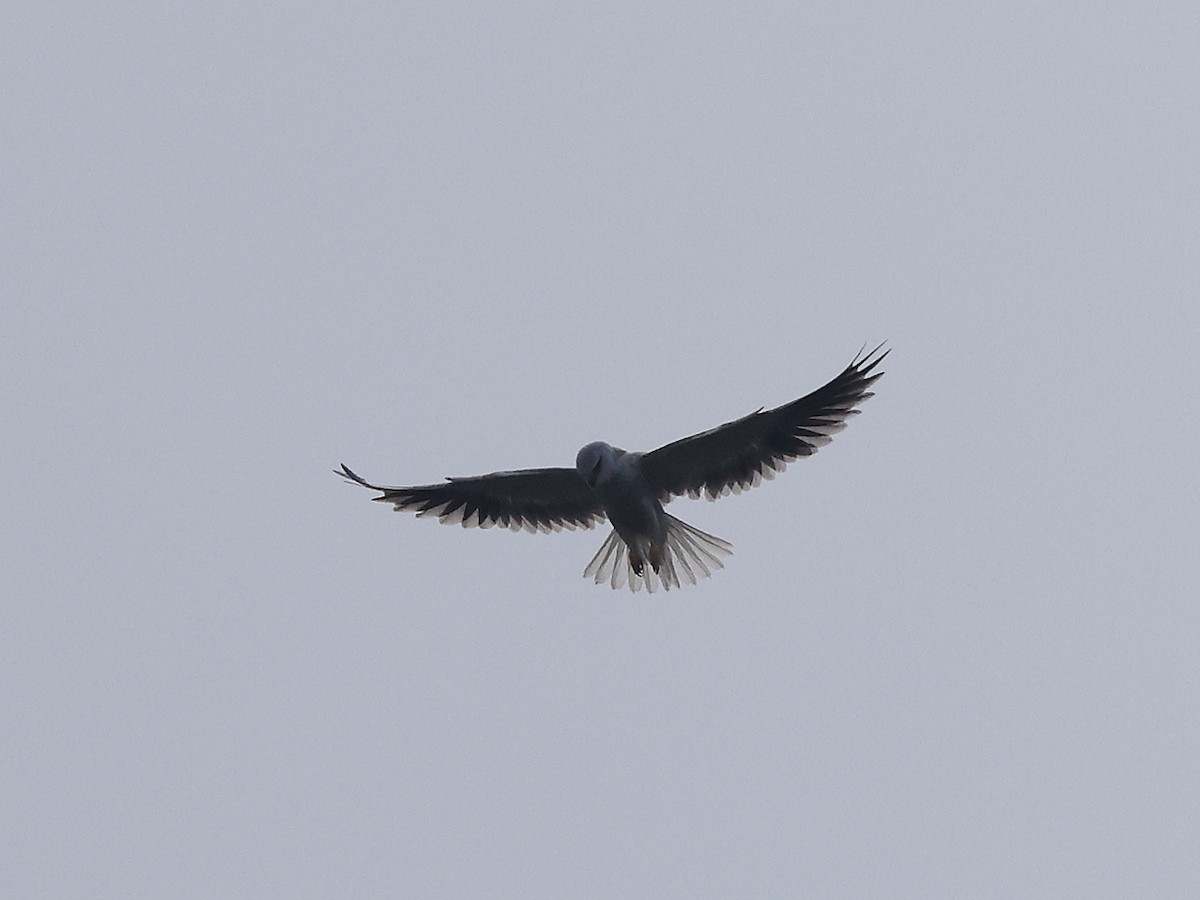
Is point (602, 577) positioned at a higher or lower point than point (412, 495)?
lower

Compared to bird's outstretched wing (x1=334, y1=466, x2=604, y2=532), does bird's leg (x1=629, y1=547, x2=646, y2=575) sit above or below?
below

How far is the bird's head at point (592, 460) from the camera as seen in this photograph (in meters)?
15.6

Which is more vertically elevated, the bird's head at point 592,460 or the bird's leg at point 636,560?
the bird's head at point 592,460

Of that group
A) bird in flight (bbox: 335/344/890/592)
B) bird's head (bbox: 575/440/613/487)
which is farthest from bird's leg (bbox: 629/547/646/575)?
bird's head (bbox: 575/440/613/487)

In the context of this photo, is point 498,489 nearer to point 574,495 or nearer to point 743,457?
point 574,495

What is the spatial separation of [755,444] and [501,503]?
8.52 ft

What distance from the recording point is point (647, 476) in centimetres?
1611

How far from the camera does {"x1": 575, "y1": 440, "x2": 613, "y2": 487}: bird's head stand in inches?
614

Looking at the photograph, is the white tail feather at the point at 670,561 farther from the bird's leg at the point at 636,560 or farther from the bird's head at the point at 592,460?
the bird's head at the point at 592,460

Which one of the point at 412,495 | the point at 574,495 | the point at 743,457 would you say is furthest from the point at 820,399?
the point at 412,495

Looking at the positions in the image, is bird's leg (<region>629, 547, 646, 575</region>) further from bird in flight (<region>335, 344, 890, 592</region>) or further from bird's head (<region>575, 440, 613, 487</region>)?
bird's head (<region>575, 440, 613, 487</region>)

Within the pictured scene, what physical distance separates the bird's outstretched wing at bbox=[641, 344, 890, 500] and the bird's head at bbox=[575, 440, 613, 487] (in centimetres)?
36

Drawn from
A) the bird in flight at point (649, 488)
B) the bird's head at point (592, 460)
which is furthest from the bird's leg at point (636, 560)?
the bird's head at point (592, 460)

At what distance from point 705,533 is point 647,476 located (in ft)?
2.94
